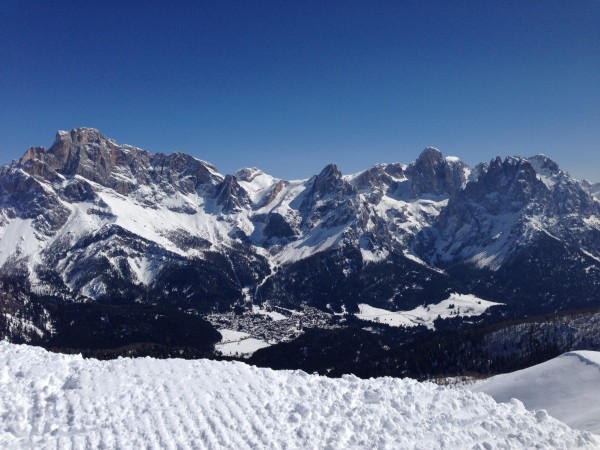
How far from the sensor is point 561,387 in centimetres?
5909

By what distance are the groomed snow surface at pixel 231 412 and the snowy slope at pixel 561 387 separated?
1453cm

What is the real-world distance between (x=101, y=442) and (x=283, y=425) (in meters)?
11.2

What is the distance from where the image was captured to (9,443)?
101 feet

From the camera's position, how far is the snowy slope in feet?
166

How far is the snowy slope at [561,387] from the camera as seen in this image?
50.6 m

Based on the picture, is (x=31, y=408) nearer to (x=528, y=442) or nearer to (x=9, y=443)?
(x=9, y=443)

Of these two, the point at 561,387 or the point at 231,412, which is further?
the point at 561,387

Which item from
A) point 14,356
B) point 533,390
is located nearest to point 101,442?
point 14,356

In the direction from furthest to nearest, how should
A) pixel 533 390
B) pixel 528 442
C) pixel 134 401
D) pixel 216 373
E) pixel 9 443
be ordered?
pixel 533 390 → pixel 216 373 → pixel 134 401 → pixel 528 442 → pixel 9 443

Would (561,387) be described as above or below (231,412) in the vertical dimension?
below

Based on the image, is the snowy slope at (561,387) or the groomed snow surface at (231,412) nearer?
the groomed snow surface at (231,412)

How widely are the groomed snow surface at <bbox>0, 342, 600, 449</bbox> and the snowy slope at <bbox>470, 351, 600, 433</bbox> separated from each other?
1453 cm

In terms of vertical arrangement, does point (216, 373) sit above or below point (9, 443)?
above

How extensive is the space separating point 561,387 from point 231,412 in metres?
42.0
